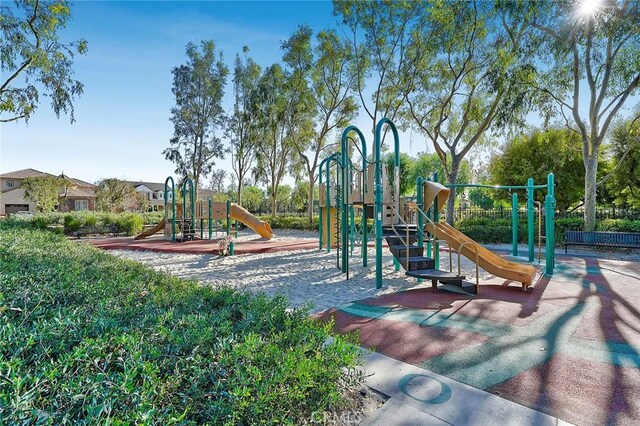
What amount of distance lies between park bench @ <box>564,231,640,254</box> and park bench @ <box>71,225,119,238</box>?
78.1 ft

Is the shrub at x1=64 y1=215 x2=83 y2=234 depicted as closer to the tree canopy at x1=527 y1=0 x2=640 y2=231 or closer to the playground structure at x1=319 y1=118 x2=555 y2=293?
the playground structure at x1=319 y1=118 x2=555 y2=293

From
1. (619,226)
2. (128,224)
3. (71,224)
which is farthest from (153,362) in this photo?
(128,224)

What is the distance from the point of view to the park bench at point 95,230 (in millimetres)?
20516

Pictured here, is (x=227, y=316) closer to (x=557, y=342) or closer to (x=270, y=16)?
(x=557, y=342)

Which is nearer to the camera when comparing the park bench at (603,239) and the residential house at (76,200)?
the park bench at (603,239)

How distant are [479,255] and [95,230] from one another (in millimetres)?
22177

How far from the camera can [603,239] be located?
1234cm

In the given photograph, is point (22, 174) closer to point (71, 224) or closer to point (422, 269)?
point (71, 224)

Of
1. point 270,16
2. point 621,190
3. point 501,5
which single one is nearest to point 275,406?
point 270,16

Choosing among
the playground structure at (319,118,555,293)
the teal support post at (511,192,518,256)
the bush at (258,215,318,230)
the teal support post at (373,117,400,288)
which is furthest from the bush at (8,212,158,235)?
the teal support post at (511,192,518,256)

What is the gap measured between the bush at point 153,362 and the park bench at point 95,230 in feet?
68.3

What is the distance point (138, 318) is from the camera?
8.39ft

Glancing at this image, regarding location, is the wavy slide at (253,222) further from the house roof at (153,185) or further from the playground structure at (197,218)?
the house roof at (153,185)

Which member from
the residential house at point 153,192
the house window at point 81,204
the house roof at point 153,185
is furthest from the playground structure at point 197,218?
the house roof at point 153,185
